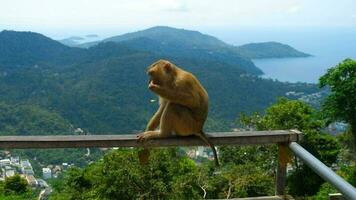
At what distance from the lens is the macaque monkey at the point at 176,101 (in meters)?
4.65

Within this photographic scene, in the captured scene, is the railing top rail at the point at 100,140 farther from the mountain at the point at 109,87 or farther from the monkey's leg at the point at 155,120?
the mountain at the point at 109,87

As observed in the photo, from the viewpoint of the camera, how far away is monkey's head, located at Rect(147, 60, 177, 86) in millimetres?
4848

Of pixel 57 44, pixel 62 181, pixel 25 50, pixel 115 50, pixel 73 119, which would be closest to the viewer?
pixel 62 181

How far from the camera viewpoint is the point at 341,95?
2325 cm

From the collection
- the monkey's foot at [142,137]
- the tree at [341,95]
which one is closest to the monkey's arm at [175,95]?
the monkey's foot at [142,137]

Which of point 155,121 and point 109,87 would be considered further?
point 109,87

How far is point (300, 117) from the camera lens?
23.9 m

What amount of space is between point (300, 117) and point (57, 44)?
150922 mm

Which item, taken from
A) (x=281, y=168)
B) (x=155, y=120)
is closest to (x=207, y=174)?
(x=155, y=120)

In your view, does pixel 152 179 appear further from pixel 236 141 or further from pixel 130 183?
pixel 236 141

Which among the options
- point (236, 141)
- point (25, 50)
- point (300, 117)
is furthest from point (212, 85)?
point (236, 141)

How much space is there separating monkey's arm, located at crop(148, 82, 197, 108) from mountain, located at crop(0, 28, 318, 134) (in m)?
68.9

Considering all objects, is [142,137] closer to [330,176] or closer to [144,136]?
[144,136]

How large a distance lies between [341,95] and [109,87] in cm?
8339
